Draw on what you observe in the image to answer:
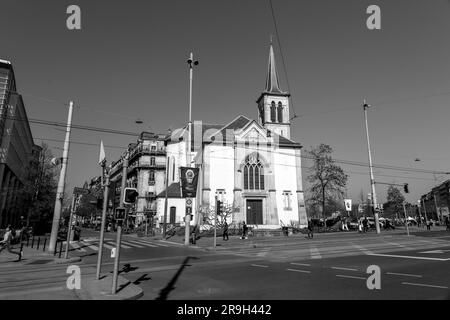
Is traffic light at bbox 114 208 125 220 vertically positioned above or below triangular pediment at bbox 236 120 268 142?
below

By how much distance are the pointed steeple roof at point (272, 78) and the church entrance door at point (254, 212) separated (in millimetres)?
24407

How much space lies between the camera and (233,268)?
1248 cm

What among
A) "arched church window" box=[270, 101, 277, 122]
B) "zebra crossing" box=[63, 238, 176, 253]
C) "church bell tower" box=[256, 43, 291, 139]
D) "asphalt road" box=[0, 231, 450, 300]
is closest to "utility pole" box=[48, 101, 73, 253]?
"zebra crossing" box=[63, 238, 176, 253]

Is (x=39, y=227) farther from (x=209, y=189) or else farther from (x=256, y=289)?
(x=256, y=289)

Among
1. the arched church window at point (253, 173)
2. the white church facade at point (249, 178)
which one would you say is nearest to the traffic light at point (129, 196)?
the white church facade at point (249, 178)

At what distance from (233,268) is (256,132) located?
37.3 m

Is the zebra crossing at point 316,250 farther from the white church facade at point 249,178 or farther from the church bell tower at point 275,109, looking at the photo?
the church bell tower at point 275,109

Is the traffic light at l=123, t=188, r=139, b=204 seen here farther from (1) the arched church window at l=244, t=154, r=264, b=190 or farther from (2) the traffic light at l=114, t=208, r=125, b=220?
(1) the arched church window at l=244, t=154, r=264, b=190

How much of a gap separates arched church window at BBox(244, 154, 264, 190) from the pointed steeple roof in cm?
1887

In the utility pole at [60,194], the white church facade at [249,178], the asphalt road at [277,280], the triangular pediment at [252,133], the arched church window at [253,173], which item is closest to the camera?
the asphalt road at [277,280]

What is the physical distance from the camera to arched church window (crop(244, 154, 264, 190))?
153 feet

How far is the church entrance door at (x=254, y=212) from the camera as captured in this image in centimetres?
4494

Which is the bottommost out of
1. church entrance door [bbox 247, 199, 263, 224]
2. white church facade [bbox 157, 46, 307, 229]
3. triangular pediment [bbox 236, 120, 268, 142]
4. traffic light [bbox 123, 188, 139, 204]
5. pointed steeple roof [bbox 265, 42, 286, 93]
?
traffic light [bbox 123, 188, 139, 204]
